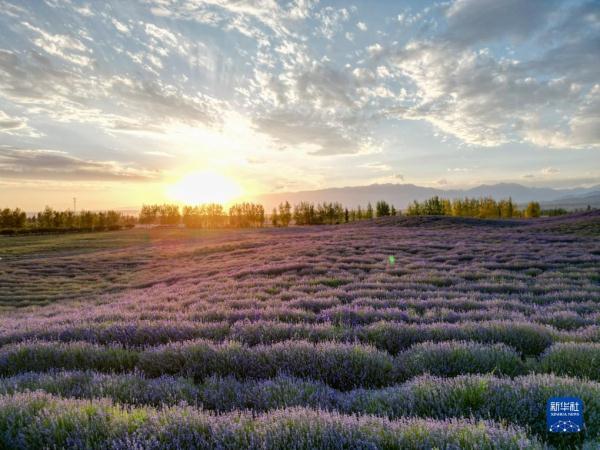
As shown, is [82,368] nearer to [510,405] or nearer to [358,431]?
[358,431]

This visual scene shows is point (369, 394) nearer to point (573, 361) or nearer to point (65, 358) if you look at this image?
point (573, 361)

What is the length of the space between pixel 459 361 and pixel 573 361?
55.1 inches

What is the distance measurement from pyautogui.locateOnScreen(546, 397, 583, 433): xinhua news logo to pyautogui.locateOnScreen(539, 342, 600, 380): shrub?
115 cm

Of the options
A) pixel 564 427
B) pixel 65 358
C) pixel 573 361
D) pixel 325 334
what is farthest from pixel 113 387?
pixel 573 361

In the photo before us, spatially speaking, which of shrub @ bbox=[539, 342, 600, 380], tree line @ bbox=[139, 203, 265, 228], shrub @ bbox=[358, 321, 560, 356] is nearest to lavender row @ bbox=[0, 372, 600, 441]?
shrub @ bbox=[539, 342, 600, 380]

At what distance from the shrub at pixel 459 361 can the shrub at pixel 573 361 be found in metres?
0.35

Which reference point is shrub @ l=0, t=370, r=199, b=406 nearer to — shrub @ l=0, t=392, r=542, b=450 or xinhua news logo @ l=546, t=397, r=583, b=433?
shrub @ l=0, t=392, r=542, b=450

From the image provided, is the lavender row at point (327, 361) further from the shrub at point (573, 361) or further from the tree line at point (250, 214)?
the tree line at point (250, 214)

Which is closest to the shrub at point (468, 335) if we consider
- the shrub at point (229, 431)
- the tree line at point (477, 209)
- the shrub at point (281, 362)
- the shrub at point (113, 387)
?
the shrub at point (281, 362)

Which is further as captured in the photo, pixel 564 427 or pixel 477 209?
pixel 477 209

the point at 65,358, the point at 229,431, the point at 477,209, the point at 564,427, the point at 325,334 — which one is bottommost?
the point at 65,358

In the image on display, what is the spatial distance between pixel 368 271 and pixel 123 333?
11159 mm

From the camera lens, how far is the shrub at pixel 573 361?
4.30 meters

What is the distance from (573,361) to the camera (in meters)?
4.50
